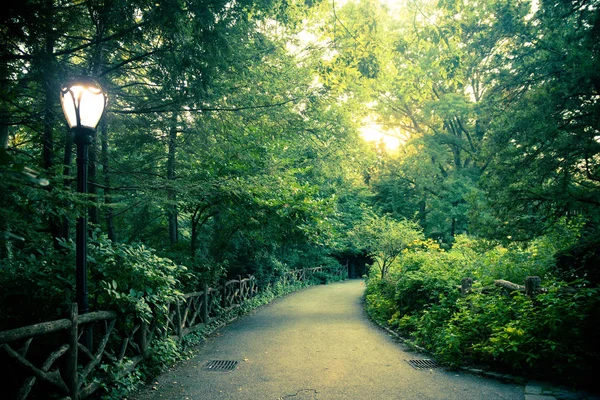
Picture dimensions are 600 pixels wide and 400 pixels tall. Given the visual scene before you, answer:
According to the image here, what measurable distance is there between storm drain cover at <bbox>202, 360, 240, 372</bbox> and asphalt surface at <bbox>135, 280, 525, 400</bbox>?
131 millimetres

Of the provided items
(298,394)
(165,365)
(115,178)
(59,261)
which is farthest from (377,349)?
(115,178)

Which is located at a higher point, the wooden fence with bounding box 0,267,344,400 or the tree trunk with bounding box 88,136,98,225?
the tree trunk with bounding box 88,136,98,225

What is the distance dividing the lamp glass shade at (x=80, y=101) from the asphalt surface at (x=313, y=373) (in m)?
3.91

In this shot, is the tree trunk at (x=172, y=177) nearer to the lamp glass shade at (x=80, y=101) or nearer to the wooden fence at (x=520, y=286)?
the lamp glass shade at (x=80, y=101)

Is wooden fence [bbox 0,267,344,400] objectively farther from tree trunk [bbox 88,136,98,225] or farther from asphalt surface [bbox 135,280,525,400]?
tree trunk [bbox 88,136,98,225]

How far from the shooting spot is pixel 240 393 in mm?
5148

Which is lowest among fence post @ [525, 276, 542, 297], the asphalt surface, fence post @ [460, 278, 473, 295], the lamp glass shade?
the asphalt surface

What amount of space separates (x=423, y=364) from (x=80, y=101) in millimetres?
7125

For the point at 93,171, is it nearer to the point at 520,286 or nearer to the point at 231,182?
the point at 231,182

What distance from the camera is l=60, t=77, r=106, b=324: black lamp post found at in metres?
4.25

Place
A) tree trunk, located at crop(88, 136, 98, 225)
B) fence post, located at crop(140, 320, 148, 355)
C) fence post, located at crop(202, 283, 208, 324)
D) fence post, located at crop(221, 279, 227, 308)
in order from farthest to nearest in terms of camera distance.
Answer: fence post, located at crop(221, 279, 227, 308), fence post, located at crop(202, 283, 208, 324), tree trunk, located at crop(88, 136, 98, 225), fence post, located at crop(140, 320, 148, 355)

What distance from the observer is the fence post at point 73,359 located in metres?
4.03

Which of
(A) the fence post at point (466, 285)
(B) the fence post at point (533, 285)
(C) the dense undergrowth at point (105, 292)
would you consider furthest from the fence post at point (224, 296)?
(B) the fence post at point (533, 285)

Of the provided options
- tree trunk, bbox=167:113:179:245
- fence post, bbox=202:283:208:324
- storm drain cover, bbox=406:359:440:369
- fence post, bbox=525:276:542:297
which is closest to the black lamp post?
tree trunk, bbox=167:113:179:245
